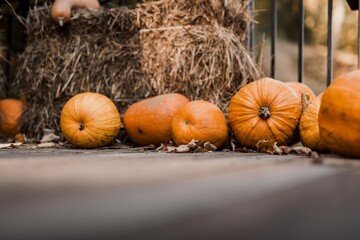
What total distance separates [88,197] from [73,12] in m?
2.77

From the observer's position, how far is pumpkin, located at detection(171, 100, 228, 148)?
7.33ft

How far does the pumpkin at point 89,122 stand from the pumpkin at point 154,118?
10 cm

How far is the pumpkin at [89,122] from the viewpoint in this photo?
2.45 metres

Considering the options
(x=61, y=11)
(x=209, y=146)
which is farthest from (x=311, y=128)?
(x=61, y=11)

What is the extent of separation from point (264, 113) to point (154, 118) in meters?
0.62

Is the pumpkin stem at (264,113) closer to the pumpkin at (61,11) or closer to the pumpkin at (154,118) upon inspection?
the pumpkin at (154,118)

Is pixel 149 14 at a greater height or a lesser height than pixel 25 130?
greater

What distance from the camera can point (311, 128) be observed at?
2061mm

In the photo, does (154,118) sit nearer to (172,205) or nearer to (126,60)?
(126,60)

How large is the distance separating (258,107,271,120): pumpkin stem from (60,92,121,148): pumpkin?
0.80 m

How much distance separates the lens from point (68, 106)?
2.51m

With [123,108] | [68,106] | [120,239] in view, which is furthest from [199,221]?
[123,108]

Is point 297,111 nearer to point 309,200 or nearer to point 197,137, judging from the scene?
point 197,137

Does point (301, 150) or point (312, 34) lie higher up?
point (312, 34)
